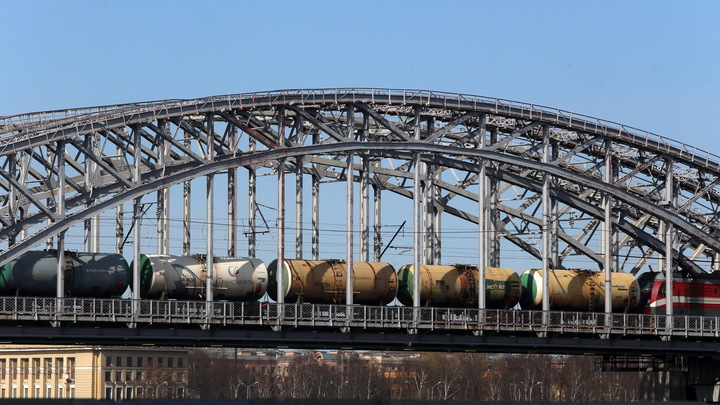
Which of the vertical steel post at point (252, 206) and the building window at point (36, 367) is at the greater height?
the vertical steel post at point (252, 206)

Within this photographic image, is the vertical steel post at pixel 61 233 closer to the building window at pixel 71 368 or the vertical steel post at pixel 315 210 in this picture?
the vertical steel post at pixel 315 210

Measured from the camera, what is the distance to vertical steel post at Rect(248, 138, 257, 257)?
254ft

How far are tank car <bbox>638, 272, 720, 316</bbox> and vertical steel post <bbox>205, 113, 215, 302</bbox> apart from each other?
3248 cm

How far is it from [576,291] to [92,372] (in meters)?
93.2

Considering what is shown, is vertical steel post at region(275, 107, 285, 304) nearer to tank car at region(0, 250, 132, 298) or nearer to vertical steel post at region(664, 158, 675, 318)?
tank car at region(0, 250, 132, 298)

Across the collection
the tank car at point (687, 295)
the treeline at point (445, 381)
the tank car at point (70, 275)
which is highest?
the tank car at point (70, 275)

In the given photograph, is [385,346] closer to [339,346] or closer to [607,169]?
[339,346]

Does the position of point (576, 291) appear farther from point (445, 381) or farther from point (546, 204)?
point (445, 381)

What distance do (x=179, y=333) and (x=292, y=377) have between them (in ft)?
310

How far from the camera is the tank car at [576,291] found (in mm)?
81188

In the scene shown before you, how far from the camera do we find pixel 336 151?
76625 mm

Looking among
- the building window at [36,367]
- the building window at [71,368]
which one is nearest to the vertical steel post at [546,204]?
the building window at [71,368]

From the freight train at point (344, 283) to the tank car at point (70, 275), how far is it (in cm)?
Result: 6

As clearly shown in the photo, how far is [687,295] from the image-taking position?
86.4m
